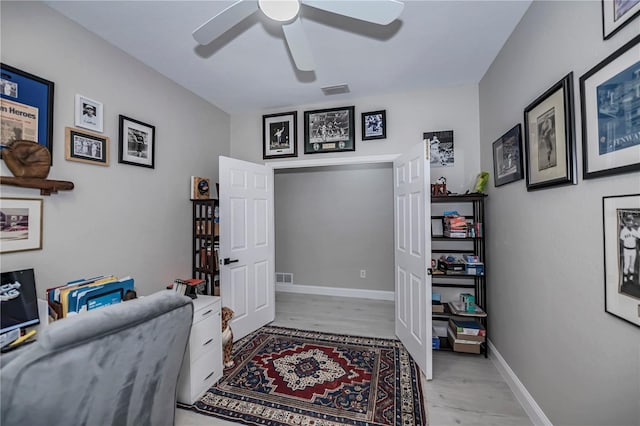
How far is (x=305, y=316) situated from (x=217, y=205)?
73.6 inches

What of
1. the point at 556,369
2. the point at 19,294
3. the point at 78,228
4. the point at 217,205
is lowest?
the point at 556,369

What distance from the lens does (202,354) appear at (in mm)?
1997

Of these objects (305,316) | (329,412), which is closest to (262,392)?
(329,412)

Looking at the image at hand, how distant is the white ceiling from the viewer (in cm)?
180

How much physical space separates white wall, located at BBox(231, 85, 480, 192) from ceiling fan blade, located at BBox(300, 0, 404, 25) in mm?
1655

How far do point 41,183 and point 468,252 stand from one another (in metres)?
3.58

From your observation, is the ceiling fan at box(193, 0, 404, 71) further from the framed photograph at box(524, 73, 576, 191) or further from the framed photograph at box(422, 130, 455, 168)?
the framed photograph at box(422, 130, 455, 168)

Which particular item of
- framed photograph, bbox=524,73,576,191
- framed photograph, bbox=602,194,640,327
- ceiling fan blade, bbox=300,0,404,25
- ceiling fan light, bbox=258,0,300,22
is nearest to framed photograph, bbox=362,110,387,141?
framed photograph, bbox=524,73,576,191

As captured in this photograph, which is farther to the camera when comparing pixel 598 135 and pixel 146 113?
pixel 146 113

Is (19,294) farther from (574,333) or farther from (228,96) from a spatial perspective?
(574,333)

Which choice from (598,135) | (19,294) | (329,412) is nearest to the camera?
(598,135)

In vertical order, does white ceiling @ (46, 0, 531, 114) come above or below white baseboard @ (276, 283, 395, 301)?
above

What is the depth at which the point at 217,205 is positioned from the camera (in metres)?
2.96

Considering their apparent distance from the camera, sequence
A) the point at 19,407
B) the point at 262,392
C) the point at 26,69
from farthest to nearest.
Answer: the point at 262,392, the point at 26,69, the point at 19,407
